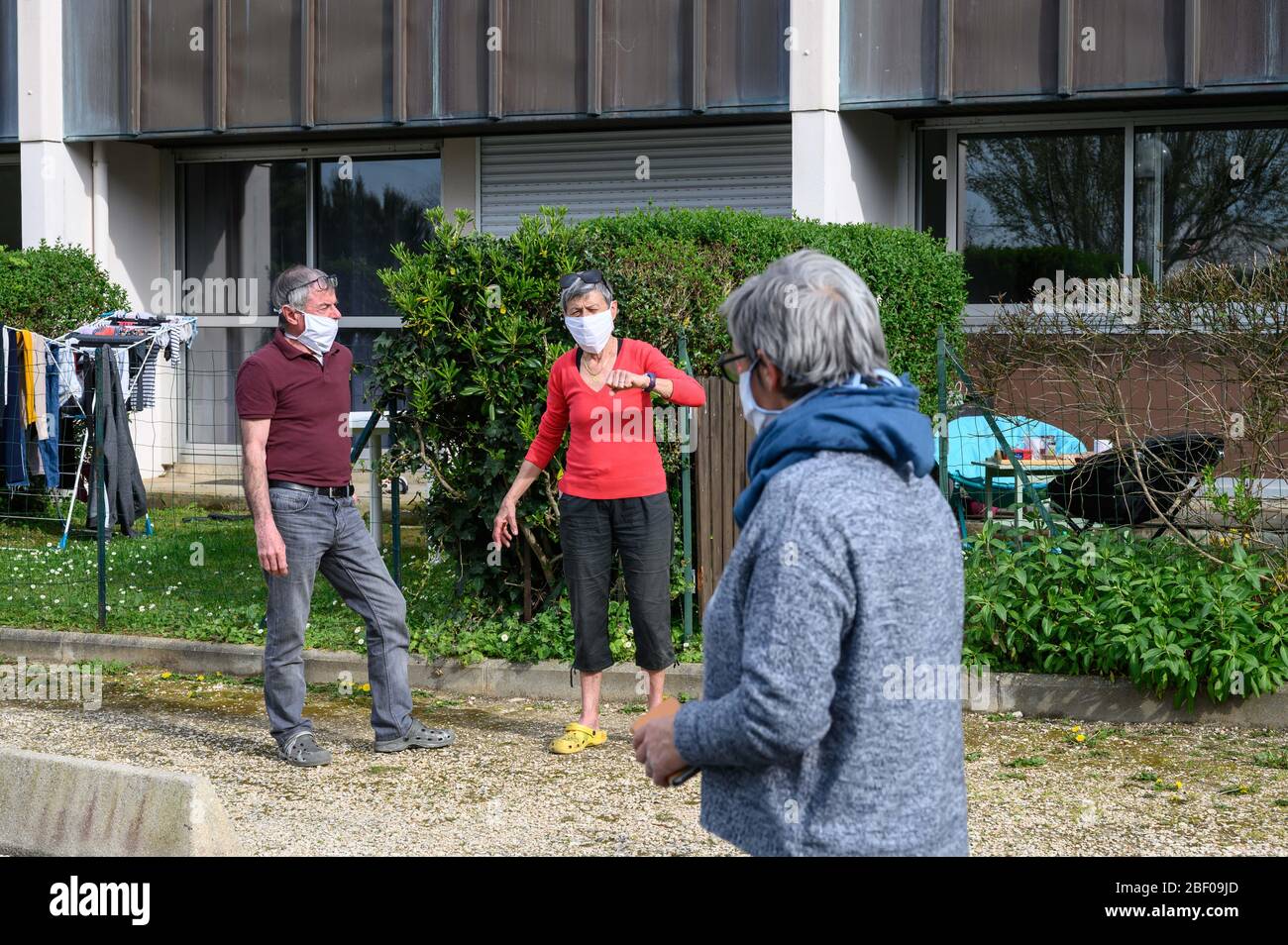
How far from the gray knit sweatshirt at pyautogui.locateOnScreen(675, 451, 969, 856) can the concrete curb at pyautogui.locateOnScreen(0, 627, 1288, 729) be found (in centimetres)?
488

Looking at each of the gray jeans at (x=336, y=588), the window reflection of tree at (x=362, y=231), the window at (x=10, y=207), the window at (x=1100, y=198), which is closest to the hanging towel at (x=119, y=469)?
the window reflection of tree at (x=362, y=231)

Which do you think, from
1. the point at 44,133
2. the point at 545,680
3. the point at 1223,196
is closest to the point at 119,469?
the point at 545,680

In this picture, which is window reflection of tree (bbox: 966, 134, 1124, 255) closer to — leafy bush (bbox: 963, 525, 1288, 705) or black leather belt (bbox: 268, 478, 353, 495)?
leafy bush (bbox: 963, 525, 1288, 705)

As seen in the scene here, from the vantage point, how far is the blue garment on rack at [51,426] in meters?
12.1

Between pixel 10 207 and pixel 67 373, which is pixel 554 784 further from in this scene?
pixel 10 207

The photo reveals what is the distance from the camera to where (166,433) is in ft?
50.4

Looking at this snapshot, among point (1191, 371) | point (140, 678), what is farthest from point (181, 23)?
point (1191, 371)

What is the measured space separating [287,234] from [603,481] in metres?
11.7

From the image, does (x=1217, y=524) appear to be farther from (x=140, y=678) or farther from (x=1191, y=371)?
(x=140, y=678)

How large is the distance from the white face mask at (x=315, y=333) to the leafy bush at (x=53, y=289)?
8774mm

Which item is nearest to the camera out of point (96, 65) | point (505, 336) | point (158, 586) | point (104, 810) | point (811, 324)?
point (811, 324)

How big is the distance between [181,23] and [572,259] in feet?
30.9

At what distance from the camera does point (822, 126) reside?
13.5 metres

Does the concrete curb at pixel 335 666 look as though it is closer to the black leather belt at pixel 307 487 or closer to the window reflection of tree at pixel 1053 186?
the black leather belt at pixel 307 487
